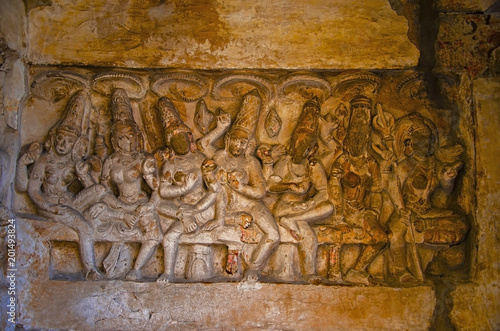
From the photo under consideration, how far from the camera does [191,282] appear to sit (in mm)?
4477

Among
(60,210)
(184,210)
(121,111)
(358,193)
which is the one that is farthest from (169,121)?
(358,193)

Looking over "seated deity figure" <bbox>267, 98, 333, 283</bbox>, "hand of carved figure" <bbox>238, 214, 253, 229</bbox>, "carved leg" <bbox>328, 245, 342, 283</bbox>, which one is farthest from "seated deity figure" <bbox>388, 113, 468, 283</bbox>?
"hand of carved figure" <bbox>238, 214, 253, 229</bbox>

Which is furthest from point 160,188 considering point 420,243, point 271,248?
point 420,243

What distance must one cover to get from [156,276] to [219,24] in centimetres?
249

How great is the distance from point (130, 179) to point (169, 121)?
669mm

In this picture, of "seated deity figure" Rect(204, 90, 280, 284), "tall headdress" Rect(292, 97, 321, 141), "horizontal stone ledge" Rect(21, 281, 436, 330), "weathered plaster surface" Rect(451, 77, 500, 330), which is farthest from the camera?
"tall headdress" Rect(292, 97, 321, 141)

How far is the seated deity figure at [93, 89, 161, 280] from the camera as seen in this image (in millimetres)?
4570

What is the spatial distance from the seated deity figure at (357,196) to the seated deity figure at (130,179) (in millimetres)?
1683

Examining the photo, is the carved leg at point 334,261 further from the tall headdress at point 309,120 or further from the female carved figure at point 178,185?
the female carved figure at point 178,185

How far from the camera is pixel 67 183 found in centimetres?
470

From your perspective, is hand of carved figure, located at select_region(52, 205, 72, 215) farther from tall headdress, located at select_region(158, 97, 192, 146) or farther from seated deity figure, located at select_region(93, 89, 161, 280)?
tall headdress, located at select_region(158, 97, 192, 146)

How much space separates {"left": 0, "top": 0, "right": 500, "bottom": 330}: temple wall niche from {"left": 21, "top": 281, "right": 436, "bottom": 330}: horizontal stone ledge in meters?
0.01

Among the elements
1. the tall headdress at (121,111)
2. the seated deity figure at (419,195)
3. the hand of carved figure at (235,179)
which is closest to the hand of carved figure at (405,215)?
the seated deity figure at (419,195)

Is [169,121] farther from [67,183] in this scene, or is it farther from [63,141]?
[67,183]
